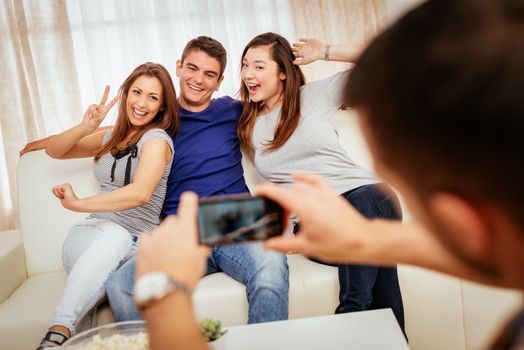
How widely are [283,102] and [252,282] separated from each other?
2.46ft

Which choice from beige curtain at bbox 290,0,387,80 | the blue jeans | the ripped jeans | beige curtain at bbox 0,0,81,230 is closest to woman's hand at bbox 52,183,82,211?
the ripped jeans

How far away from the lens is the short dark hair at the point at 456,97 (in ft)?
1.31

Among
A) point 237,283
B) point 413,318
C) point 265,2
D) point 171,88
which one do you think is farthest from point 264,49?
point 265,2

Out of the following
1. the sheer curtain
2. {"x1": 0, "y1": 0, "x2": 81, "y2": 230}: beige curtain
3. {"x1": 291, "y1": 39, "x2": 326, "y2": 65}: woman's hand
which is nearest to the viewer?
{"x1": 291, "y1": 39, "x2": 326, "y2": 65}: woman's hand

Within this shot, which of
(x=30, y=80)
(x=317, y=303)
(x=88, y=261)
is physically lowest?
(x=317, y=303)

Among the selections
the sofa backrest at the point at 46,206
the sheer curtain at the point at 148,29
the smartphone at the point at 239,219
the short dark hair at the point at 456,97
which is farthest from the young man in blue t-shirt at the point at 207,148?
the short dark hair at the point at 456,97

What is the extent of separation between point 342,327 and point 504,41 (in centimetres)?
111

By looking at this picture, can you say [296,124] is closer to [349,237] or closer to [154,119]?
[154,119]

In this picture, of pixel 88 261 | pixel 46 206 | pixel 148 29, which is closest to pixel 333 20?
pixel 148 29

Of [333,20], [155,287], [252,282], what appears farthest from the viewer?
[333,20]

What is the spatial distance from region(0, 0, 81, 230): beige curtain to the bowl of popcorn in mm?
2496

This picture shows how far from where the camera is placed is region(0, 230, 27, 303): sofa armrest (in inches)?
83.7

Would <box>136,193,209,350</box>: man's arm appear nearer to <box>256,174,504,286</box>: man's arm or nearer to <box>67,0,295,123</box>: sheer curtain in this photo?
<box>256,174,504,286</box>: man's arm

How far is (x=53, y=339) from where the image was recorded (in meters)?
1.71
